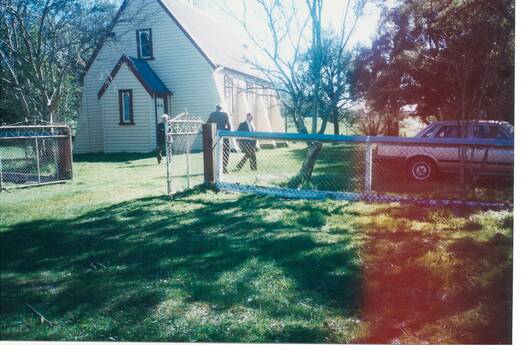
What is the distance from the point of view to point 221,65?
61.6 ft

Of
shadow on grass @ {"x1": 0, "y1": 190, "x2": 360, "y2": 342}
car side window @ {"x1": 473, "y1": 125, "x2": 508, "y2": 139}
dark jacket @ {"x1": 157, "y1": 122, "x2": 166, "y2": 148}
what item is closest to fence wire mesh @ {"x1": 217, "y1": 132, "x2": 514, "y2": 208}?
car side window @ {"x1": 473, "y1": 125, "x2": 508, "y2": 139}

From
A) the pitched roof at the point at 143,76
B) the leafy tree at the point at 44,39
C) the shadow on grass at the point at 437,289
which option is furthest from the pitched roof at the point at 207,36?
the shadow on grass at the point at 437,289

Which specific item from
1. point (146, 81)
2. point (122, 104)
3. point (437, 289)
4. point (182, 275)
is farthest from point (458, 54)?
point (122, 104)

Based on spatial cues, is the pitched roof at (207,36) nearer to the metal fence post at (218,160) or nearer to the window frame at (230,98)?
the window frame at (230,98)

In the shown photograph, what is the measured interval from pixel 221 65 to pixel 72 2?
339 inches

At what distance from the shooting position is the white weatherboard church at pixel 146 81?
59.4 ft

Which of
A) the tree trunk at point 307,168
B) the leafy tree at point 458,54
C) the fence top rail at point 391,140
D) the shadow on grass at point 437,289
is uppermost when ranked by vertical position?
the leafy tree at point 458,54

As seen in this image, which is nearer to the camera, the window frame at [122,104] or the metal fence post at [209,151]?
the metal fence post at [209,151]

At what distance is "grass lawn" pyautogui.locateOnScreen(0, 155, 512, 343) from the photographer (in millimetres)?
3039

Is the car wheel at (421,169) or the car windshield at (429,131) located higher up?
the car windshield at (429,131)

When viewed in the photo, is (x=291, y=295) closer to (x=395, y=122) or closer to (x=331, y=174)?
(x=331, y=174)

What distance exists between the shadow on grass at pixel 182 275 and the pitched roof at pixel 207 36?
10.3m

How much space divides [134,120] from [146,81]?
6.60 feet

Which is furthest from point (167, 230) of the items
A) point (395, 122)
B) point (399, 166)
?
point (395, 122)
